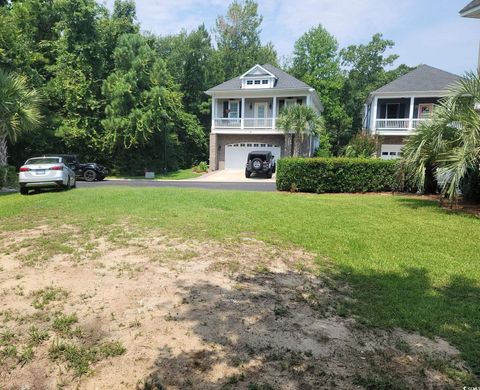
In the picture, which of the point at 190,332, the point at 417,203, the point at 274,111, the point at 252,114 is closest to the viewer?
the point at 190,332

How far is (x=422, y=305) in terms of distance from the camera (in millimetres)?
4266

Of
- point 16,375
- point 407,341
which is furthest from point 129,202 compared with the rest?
point 407,341

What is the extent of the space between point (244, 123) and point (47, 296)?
26.5m

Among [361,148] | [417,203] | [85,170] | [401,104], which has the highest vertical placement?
[401,104]

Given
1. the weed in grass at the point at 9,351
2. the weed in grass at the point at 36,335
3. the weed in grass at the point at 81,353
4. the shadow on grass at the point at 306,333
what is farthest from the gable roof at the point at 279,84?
the weed in grass at the point at 9,351

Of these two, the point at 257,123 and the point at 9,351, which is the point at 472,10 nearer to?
the point at 257,123

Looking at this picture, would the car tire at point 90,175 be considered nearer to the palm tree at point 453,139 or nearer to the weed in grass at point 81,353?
the palm tree at point 453,139

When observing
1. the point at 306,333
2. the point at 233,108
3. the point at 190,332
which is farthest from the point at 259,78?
the point at 190,332

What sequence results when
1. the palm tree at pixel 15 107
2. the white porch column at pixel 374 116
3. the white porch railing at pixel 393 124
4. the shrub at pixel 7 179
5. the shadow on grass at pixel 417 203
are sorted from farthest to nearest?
the white porch column at pixel 374 116
the white porch railing at pixel 393 124
the shrub at pixel 7 179
the palm tree at pixel 15 107
the shadow on grass at pixel 417 203

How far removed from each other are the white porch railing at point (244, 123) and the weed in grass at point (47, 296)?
25.7 meters

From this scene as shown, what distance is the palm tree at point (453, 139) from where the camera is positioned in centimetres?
967

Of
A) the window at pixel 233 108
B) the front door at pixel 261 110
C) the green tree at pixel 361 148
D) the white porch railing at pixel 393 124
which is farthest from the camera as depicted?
the window at pixel 233 108

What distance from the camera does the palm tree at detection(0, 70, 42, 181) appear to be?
1603 cm

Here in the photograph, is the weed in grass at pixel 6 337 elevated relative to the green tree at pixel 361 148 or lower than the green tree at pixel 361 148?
lower
